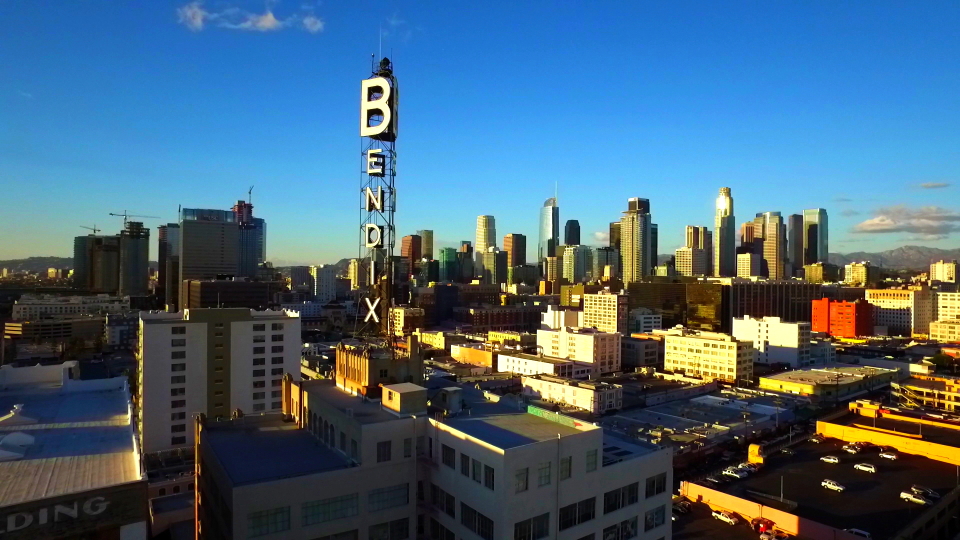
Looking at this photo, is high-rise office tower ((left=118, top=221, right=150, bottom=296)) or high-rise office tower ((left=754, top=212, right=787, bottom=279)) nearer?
high-rise office tower ((left=118, top=221, right=150, bottom=296))

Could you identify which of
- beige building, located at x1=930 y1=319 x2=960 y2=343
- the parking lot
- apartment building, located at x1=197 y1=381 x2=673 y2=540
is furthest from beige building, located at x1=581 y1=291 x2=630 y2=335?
apartment building, located at x1=197 y1=381 x2=673 y2=540

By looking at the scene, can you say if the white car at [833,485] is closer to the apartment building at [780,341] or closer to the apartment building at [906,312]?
the apartment building at [780,341]

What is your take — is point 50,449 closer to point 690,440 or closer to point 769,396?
point 690,440

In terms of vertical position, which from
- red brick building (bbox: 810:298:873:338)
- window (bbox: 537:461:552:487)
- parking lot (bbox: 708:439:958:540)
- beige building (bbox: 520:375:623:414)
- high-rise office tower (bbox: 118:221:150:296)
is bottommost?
beige building (bbox: 520:375:623:414)

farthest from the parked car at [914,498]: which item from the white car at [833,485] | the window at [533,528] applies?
the window at [533,528]

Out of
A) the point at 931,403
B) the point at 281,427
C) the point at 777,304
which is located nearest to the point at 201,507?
the point at 281,427

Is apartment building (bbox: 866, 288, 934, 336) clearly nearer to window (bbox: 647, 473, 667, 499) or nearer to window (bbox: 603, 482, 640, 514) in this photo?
window (bbox: 647, 473, 667, 499)
